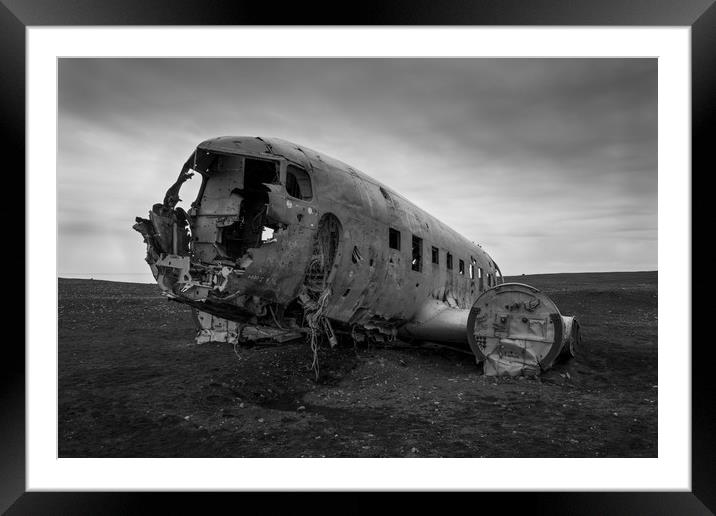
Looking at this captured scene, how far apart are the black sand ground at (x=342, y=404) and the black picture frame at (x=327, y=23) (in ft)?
2.52

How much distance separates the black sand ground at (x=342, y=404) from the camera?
18.7 ft

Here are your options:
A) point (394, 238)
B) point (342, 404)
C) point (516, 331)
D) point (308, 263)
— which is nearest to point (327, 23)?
point (308, 263)

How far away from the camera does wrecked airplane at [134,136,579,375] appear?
256 inches

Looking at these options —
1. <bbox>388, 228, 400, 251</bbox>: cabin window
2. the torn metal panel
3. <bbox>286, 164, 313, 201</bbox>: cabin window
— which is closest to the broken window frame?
<bbox>286, 164, 313, 201</bbox>: cabin window

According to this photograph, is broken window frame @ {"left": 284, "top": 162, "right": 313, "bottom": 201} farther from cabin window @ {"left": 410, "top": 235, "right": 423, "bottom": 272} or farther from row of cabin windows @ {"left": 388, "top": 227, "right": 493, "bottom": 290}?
cabin window @ {"left": 410, "top": 235, "right": 423, "bottom": 272}

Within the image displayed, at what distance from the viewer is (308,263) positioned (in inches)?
272

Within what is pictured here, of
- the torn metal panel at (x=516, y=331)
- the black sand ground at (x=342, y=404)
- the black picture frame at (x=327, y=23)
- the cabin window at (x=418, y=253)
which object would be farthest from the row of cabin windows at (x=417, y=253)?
the black picture frame at (x=327, y=23)

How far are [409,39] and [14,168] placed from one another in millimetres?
4794

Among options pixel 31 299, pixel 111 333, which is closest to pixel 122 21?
pixel 31 299

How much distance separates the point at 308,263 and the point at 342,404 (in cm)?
242

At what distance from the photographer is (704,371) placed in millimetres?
4883

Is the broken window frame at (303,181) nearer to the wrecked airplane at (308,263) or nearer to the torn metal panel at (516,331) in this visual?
the wrecked airplane at (308,263)

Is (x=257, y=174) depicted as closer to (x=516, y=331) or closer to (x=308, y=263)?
(x=308, y=263)

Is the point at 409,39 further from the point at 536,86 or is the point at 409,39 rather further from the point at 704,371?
the point at 704,371
